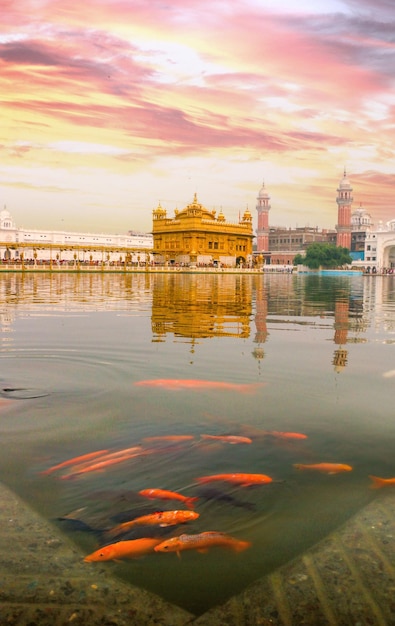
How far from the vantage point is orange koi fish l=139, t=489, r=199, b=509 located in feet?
10.7

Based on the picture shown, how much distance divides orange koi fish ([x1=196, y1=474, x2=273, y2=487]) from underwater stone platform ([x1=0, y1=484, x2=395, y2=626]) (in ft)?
2.41

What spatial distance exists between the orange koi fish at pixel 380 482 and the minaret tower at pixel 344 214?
158 m

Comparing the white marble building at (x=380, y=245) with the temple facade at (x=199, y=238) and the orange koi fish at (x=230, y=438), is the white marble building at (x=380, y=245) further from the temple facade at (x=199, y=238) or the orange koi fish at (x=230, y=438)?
the orange koi fish at (x=230, y=438)

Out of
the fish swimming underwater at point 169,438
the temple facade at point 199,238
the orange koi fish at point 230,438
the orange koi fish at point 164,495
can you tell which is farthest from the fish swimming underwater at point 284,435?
the temple facade at point 199,238

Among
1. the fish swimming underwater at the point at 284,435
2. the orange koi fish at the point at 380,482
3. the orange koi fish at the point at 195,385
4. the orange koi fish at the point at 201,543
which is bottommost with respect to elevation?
the orange koi fish at the point at 201,543

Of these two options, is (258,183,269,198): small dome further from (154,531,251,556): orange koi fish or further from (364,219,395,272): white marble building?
(154,531,251,556): orange koi fish

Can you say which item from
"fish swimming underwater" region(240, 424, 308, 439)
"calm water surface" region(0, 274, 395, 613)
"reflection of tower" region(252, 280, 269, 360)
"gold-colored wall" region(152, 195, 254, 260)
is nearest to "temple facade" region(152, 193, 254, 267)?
"gold-colored wall" region(152, 195, 254, 260)

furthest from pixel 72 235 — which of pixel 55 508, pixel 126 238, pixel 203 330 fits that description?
pixel 55 508

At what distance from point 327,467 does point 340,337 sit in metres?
7.10

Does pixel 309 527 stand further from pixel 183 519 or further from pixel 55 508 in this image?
pixel 55 508

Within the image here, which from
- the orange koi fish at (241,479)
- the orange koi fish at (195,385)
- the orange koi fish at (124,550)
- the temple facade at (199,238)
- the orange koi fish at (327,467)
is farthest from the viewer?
the temple facade at (199,238)

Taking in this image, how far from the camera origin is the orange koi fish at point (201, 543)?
108 inches

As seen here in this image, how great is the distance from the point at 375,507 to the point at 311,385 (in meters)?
3.17

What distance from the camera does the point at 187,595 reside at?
7.89 ft
